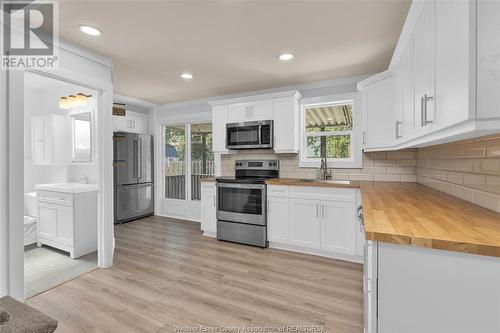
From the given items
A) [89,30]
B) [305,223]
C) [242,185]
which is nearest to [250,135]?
[242,185]

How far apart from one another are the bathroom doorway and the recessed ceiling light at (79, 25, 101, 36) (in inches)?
25.5

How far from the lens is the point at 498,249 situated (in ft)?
2.76

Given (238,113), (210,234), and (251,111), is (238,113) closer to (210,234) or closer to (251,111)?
(251,111)

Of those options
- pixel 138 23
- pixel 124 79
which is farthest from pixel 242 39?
pixel 124 79

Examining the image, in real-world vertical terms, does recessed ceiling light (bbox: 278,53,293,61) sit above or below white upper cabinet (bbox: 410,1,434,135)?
above

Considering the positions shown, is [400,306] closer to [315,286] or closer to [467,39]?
[467,39]

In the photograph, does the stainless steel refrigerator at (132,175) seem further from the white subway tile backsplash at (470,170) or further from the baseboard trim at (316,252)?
the white subway tile backsplash at (470,170)

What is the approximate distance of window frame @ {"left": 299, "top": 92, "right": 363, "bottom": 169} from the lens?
138 inches

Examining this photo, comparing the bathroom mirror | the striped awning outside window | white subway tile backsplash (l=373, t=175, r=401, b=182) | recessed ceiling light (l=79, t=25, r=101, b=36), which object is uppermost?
recessed ceiling light (l=79, t=25, r=101, b=36)

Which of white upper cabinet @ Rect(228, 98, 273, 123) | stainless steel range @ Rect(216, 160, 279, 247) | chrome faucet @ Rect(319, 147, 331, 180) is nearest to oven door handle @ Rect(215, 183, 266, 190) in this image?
stainless steel range @ Rect(216, 160, 279, 247)

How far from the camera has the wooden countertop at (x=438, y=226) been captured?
898 mm

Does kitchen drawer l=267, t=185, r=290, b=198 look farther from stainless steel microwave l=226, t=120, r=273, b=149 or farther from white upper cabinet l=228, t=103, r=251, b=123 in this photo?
white upper cabinet l=228, t=103, r=251, b=123

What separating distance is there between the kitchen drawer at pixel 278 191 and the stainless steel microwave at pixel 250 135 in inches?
26.1

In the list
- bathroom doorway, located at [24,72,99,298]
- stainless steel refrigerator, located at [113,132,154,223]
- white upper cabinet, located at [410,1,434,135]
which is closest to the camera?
white upper cabinet, located at [410,1,434,135]
